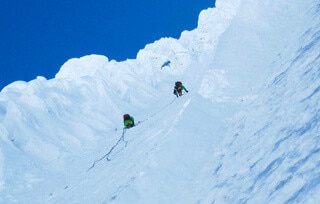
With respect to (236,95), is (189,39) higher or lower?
higher

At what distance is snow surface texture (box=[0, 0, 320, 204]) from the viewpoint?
7035 mm

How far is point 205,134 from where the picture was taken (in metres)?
11.6

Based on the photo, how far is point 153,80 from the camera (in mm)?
49969

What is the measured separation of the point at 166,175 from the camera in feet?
31.6

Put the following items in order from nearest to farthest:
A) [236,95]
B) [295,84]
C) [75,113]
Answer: [295,84], [236,95], [75,113]

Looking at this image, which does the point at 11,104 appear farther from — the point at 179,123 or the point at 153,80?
the point at 153,80

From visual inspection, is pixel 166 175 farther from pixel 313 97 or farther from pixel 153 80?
pixel 153 80

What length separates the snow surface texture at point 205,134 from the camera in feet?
23.1

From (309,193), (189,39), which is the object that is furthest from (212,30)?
(309,193)

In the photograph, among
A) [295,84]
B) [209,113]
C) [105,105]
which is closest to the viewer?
[295,84]

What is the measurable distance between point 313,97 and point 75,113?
26.4 meters

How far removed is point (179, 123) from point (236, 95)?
3865 millimetres

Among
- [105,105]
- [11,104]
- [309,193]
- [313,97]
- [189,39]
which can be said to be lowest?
[309,193]

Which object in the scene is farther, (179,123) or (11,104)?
(11,104)
